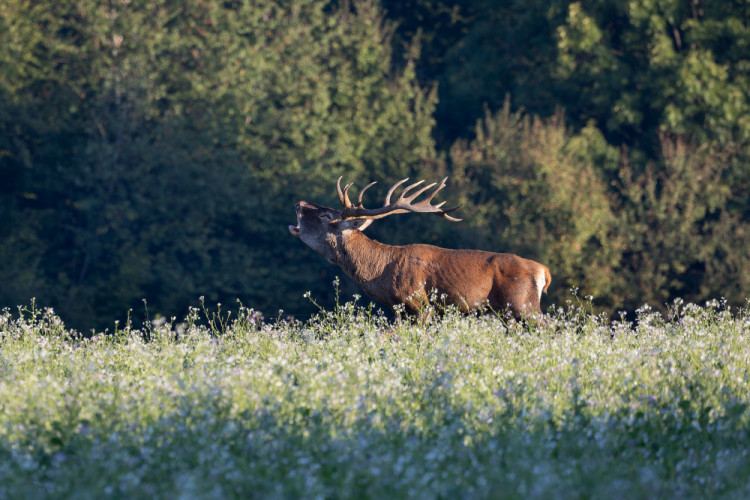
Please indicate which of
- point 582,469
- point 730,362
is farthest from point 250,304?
point 582,469

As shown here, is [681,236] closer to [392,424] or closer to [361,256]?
[361,256]

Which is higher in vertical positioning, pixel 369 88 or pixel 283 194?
pixel 369 88

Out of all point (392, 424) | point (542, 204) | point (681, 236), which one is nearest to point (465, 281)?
point (392, 424)

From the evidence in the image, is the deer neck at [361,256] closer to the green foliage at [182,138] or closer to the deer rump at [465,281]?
the deer rump at [465,281]

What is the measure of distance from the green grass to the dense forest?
17.4m

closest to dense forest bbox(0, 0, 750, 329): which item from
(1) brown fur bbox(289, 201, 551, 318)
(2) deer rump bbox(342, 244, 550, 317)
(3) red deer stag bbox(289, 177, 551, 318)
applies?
(3) red deer stag bbox(289, 177, 551, 318)

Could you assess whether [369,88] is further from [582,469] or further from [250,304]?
[582,469]

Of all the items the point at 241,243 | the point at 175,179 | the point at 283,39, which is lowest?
the point at 241,243

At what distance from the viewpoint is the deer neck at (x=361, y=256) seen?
1238 centimetres

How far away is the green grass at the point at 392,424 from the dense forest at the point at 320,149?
17449 mm

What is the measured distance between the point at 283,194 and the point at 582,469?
23038 mm

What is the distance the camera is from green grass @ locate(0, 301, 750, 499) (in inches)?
217

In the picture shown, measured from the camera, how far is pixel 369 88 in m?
31.0

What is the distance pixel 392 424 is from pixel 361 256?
239 inches
